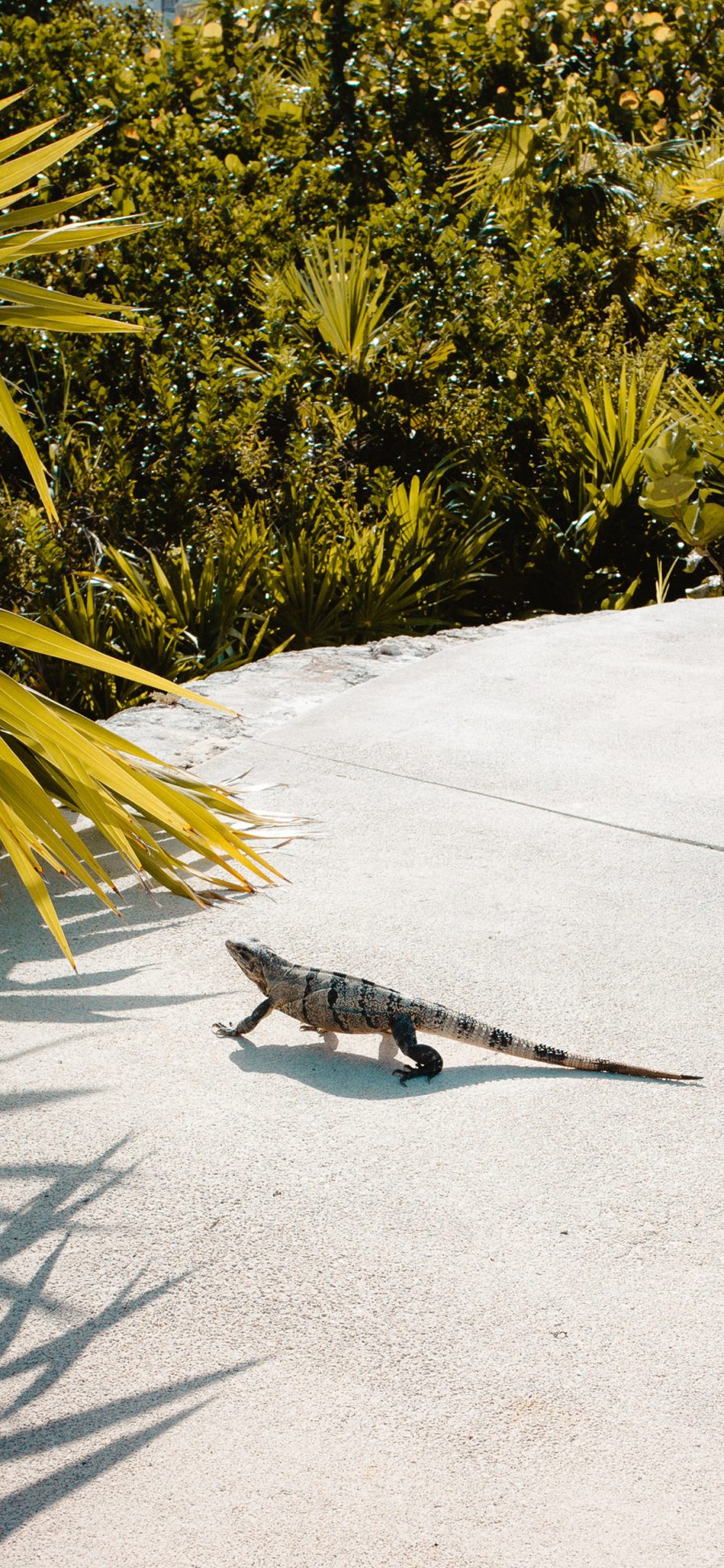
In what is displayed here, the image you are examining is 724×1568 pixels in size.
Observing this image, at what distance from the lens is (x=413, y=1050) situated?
284cm

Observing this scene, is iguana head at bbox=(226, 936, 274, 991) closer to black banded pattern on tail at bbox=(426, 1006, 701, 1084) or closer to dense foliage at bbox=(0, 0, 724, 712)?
black banded pattern on tail at bbox=(426, 1006, 701, 1084)

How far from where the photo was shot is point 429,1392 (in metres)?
2.01

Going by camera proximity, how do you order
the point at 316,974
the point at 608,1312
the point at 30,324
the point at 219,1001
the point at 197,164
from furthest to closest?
the point at 197,164
the point at 219,1001
the point at 316,974
the point at 30,324
the point at 608,1312

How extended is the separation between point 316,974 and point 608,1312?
3.27 feet

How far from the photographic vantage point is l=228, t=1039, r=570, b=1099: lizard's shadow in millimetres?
2846

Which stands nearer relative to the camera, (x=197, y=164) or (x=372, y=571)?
(x=372, y=571)

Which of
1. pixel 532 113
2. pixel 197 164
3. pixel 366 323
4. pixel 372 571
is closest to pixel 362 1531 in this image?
pixel 372 571

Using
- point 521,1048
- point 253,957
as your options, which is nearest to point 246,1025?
point 253,957

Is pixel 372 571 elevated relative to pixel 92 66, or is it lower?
lower

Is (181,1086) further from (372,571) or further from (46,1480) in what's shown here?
(372,571)

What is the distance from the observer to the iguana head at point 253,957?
3025mm

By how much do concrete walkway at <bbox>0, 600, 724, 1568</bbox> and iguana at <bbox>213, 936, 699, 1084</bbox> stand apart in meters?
0.05

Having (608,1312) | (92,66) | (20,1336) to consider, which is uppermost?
(92,66)

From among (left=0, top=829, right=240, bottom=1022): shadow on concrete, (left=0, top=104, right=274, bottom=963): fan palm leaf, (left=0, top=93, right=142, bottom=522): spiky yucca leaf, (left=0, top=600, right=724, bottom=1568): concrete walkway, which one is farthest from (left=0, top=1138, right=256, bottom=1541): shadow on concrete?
(left=0, top=93, right=142, bottom=522): spiky yucca leaf
